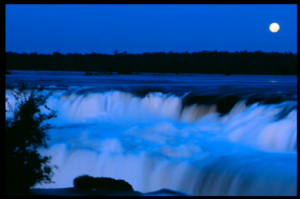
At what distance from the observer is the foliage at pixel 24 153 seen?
545 centimetres

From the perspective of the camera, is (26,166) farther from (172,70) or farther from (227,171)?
(172,70)

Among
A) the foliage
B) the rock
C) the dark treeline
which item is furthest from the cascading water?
the dark treeline

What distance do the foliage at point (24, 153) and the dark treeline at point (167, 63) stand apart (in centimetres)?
3083

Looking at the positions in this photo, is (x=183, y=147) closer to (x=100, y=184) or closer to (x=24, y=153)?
(x=100, y=184)

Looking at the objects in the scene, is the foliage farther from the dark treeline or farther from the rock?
the dark treeline

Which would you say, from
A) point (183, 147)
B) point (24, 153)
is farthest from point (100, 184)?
point (183, 147)

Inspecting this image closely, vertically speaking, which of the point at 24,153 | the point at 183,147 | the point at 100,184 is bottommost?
the point at 100,184

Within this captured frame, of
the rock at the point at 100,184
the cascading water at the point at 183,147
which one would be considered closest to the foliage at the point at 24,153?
the rock at the point at 100,184

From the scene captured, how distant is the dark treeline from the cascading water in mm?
22680

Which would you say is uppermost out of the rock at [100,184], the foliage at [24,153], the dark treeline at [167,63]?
the dark treeline at [167,63]

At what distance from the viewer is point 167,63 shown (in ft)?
139

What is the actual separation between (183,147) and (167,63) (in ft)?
107

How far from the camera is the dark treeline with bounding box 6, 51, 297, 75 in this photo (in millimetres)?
35094

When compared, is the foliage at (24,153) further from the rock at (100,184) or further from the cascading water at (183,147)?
the cascading water at (183,147)
